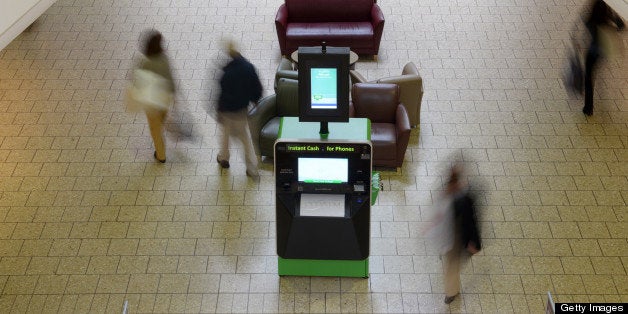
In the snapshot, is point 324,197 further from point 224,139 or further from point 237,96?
point 224,139

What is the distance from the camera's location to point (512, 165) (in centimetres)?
958

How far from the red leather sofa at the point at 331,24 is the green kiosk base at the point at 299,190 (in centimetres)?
433

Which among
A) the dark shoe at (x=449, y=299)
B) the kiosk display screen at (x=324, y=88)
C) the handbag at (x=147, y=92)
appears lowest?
the dark shoe at (x=449, y=299)

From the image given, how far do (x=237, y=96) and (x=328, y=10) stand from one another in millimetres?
3755

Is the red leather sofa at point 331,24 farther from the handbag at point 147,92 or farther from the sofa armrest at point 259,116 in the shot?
the handbag at point 147,92

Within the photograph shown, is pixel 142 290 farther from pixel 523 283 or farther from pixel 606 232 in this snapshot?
pixel 606 232

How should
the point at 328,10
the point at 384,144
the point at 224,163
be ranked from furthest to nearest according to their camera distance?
the point at 328,10
the point at 224,163
the point at 384,144

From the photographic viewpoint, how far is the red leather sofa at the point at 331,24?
1173 cm

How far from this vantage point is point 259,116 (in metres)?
9.59

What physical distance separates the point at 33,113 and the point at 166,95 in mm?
2530

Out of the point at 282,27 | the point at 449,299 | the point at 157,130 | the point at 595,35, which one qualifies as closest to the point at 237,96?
the point at 157,130

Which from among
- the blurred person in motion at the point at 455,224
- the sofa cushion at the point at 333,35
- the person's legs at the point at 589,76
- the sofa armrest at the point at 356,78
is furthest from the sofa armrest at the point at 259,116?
the person's legs at the point at 589,76

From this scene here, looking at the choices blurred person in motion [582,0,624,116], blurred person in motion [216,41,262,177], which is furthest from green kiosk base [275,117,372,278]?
blurred person in motion [582,0,624,116]

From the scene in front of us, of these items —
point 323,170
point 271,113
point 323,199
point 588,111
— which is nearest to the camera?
point 323,170
